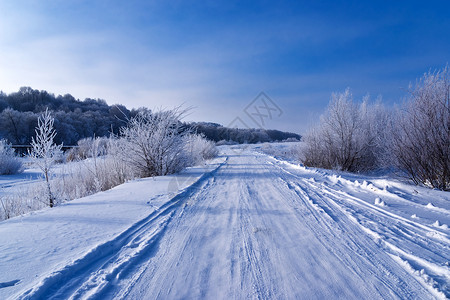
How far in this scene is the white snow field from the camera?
1821 millimetres

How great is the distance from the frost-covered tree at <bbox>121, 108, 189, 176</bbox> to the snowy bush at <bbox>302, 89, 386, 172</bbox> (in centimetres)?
923

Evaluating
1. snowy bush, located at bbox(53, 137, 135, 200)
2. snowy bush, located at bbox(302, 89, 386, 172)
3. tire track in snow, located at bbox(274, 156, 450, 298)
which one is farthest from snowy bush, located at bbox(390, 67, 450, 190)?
snowy bush, located at bbox(53, 137, 135, 200)

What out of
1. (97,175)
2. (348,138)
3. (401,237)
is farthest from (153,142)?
(348,138)

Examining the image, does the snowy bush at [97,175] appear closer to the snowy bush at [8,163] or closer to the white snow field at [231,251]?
the white snow field at [231,251]

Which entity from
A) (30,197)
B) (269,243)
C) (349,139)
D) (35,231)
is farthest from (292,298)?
(349,139)

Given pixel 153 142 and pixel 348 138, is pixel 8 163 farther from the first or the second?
pixel 348 138

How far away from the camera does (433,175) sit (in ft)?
19.5

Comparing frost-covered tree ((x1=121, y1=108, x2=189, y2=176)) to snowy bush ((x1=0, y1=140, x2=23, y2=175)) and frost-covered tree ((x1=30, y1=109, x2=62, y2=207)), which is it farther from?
snowy bush ((x1=0, y1=140, x2=23, y2=175))

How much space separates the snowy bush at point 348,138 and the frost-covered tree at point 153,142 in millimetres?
9226

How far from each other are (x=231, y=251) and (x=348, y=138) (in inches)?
475

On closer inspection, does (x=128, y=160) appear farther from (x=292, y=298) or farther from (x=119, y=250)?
(x=292, y=298)

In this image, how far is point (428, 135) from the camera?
230 inches

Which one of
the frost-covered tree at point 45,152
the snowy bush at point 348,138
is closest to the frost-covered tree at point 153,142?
→ the frost-covered tree at point 45,152

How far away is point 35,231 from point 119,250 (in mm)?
1433
